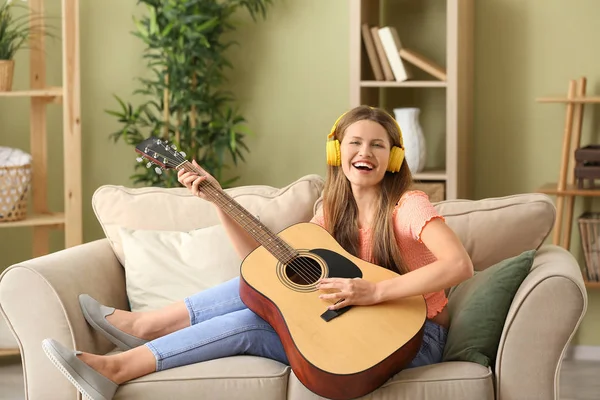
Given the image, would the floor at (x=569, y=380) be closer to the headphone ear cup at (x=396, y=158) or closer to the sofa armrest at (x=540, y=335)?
the sofa armrest at (x=540, y=335)

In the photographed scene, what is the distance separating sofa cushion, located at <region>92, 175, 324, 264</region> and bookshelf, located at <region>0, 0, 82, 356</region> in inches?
30.7

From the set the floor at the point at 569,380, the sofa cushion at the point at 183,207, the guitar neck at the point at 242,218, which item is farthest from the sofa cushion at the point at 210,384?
the floor at the point at 569,380

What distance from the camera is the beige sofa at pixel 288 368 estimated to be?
2102 millimetres

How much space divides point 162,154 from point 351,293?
2.19 feet

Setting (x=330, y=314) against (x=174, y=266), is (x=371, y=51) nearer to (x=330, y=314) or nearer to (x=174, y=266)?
(x=174, y=266)

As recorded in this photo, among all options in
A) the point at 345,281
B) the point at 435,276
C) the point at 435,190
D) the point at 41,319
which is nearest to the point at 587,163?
the point at 435,190

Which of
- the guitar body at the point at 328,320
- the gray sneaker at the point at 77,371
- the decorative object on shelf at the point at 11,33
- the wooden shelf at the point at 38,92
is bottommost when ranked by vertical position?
the gray sneaker at the point at 77,371

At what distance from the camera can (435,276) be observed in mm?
2123

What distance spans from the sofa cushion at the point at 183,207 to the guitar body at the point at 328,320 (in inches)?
16.1

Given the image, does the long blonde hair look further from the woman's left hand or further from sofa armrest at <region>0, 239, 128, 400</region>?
sofa armrest at <region>0, 239, 128, 400</region>

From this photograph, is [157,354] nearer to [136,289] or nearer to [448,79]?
[136,289]

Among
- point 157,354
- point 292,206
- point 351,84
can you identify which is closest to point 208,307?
point 157,354

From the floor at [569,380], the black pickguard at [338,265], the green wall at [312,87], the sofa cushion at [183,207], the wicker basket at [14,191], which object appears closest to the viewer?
the black pickguard at [338,265]

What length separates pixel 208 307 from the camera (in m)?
2.40
